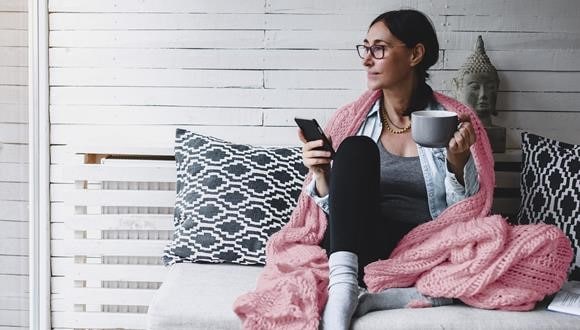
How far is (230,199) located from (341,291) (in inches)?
25.9

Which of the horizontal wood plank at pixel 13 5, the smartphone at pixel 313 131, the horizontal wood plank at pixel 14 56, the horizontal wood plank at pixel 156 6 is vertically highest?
the horizontal wood plank at pixel 156 6

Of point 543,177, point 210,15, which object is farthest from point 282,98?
point 543,177

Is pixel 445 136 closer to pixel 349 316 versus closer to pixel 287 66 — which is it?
pixel 349 316

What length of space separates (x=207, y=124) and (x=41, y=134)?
0.56 metres

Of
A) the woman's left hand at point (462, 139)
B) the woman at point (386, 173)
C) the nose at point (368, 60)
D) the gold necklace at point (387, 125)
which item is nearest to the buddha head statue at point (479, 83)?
the woman at point (386, 173)

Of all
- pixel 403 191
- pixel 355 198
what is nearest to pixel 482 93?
pixel 403 191

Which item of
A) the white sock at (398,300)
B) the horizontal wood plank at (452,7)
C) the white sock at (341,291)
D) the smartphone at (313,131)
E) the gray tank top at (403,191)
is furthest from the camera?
the horizontal wood plank at (452,7)

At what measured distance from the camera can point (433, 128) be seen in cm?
204

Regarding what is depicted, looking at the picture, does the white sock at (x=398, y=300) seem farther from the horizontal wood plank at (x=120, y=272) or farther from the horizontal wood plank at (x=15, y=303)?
the horizontal wood plank at (x=15, y=303)

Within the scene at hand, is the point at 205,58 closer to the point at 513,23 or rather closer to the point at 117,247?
the point at 117,247

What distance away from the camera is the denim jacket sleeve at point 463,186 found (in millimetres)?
2266

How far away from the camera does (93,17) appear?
289 centimetres

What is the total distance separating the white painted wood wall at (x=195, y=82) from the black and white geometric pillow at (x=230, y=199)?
0.17m

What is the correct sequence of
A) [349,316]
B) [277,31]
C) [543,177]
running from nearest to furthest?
[349,316] < [543,177] < [277,31]
